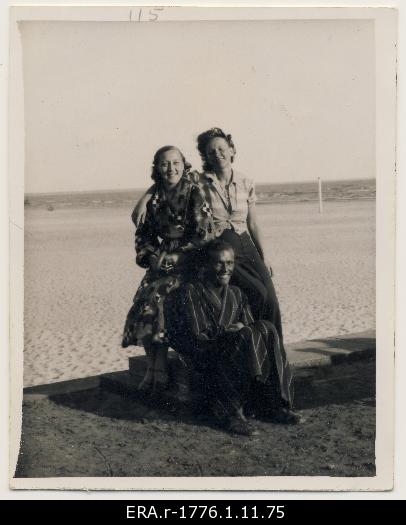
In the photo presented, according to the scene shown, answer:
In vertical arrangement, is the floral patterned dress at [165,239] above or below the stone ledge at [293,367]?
above

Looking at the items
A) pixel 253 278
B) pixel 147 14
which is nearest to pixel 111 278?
pixel 253 278

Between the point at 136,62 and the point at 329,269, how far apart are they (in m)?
1.93

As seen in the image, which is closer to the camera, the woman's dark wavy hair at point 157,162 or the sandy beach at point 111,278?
the woman's dark wavy hair at point 157,162

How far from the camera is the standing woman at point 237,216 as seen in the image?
7770 mm

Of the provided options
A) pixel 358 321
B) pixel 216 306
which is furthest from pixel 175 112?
pixel 358 321

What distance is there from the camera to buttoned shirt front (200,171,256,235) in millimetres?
7781

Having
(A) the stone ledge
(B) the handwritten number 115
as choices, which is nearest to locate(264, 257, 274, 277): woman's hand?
(A) the stone ledge

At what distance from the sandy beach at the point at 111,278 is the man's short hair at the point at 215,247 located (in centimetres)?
33

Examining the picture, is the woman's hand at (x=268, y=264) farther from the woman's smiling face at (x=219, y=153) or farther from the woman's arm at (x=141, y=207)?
the woman's arm at (x=141, y=207)

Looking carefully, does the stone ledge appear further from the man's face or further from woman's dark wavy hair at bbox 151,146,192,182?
woman's dark wavy hair at bbox 151,146,192,182

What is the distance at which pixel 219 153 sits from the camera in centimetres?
777

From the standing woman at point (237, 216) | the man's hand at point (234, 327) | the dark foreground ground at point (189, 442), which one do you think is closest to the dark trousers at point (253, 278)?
the standing woman at point (237, 216)

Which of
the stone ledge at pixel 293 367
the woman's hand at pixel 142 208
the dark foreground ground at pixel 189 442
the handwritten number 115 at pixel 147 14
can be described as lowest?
the dark foreground ground at pixel 189 442

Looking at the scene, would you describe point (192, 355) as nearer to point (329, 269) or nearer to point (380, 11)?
point (329, 269)
